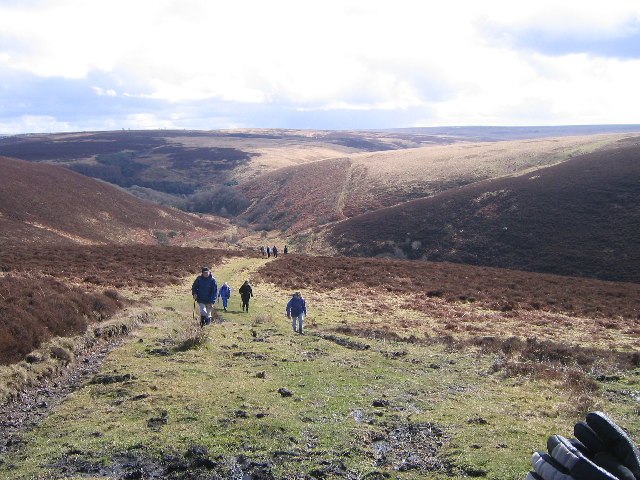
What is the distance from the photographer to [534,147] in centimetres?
11531

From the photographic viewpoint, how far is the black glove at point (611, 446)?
11.9ft

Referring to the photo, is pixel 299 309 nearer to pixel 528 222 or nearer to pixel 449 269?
pixel 449 269

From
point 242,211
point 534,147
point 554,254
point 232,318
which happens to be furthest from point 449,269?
point 534,147

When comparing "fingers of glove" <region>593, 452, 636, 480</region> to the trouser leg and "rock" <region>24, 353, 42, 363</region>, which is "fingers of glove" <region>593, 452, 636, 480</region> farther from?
the trouser leg

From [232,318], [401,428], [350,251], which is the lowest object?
[350,251]

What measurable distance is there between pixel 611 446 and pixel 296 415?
7.78 m

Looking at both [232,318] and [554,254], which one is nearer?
[232,318]

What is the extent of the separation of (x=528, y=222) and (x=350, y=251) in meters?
21.7

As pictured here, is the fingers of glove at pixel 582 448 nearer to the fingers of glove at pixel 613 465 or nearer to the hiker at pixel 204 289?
the fingers of glove at pixel 613 465

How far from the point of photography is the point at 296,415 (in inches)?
428

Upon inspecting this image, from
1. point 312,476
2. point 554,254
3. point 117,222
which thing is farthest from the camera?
point 117,222

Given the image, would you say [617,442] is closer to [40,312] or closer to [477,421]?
[477,421]

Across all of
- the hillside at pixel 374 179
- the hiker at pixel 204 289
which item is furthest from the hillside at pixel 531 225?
the hiker at pixel 204 289

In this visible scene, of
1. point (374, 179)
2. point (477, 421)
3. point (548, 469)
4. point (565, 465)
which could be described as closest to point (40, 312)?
point (477, 421)
